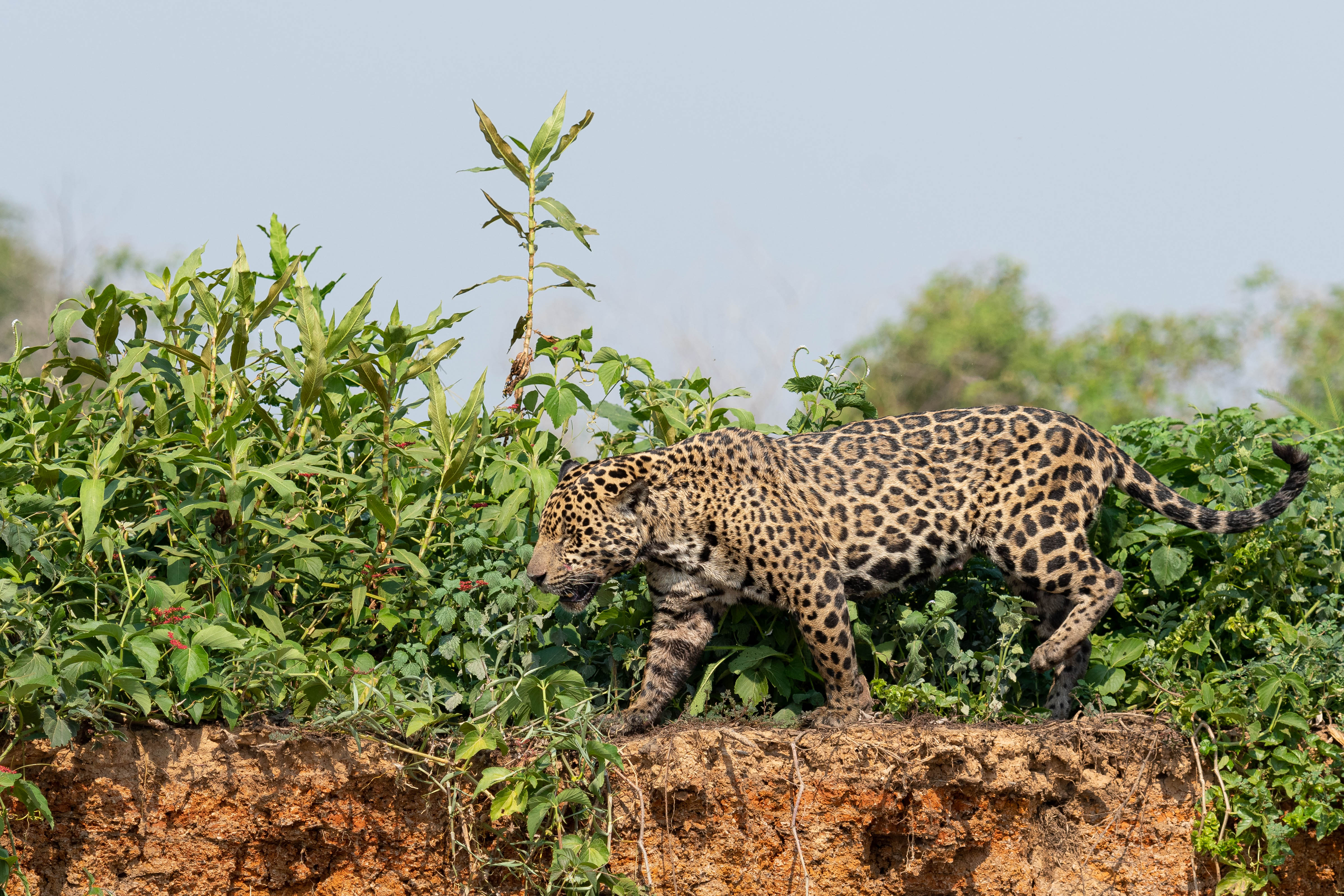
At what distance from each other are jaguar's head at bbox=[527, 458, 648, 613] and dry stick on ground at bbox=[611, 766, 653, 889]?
0.95 metres

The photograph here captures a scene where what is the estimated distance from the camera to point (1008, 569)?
6.58 metres

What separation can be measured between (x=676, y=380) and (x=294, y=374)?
2.18 meters

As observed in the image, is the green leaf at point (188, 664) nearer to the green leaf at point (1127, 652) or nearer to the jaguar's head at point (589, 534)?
the jaguar's head at point (589, 534)

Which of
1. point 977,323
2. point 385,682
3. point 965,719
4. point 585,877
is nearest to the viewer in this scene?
point 585,877

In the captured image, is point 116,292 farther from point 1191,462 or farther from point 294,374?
point 1191,462

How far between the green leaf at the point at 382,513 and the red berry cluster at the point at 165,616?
0.94 meters

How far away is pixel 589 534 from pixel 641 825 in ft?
4.61

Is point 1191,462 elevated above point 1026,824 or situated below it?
above

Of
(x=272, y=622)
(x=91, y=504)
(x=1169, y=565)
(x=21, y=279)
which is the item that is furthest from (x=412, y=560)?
(x=21, y=279)

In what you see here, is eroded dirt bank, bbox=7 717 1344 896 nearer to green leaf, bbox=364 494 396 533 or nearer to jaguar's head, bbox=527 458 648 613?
jaguar's head, bbox=527 458 648 613

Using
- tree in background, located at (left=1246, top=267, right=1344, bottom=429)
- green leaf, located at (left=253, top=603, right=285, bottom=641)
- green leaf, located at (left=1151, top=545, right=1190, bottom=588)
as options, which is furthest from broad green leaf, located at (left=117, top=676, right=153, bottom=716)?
tree in background, located at (left=1246, top=267, right=1344, bottom=429)

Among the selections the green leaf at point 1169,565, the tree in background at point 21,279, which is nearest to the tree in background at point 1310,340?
the green leaf at point 1169,565

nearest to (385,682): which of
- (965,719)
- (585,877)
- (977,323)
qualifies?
(585,877)

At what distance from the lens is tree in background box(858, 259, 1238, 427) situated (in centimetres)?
2364
